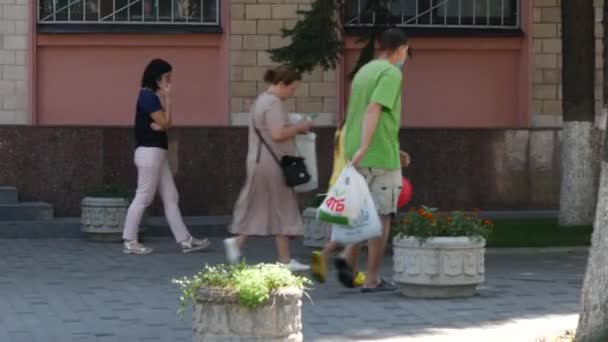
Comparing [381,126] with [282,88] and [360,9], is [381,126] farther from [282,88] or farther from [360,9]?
[360,9]

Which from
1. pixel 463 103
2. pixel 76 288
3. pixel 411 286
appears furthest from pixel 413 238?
pixel 463 103

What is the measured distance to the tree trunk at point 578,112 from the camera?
16.0 m

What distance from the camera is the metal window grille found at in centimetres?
1920

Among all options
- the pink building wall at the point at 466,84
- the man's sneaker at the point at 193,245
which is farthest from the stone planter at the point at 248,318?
the pink building wall at the point at 466,84

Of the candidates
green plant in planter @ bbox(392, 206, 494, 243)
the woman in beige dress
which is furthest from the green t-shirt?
the woman in beige dress

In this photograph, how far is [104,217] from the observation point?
1608cm

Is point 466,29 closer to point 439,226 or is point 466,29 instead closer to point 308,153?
point 308,153

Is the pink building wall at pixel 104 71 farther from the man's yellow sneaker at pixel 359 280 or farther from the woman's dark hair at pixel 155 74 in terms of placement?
the man's yellow sneaker at pixel 359 280

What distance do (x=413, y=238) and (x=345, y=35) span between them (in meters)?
7.30

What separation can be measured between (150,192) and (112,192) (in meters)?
1.43

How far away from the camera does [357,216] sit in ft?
36.3

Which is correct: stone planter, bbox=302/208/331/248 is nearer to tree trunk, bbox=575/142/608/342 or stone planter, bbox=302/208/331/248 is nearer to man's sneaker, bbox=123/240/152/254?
man's sneaker, bbox=123/240/152/254

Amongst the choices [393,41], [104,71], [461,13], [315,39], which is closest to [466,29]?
[461,13]

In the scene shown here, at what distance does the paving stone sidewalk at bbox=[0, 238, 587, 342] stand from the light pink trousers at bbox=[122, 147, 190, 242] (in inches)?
11.3
